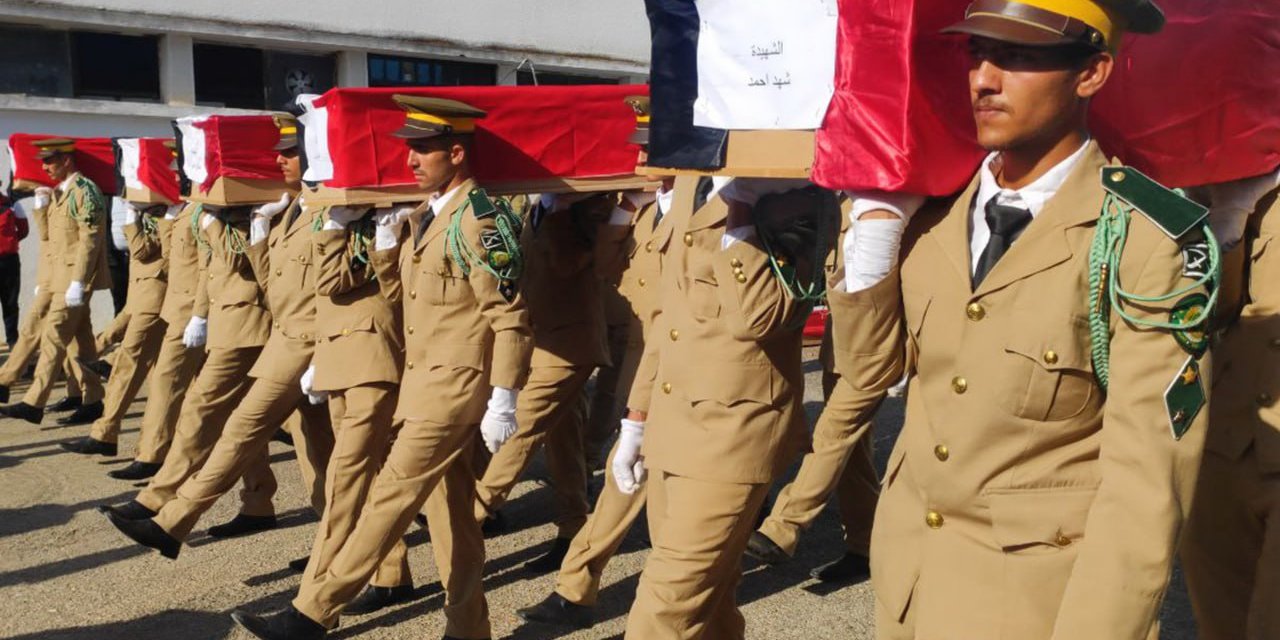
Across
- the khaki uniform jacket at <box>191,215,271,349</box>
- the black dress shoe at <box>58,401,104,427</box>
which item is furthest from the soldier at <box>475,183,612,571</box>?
the black dress shoe at <box>58,401,104,427</box>

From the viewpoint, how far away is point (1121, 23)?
2355 mm

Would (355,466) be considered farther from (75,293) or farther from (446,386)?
(75,293)

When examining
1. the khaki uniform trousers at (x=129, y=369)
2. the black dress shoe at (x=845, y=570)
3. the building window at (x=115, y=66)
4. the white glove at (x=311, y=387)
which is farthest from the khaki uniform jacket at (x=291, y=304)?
the building window at (x=115, y=66)

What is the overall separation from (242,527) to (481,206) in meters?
2.72

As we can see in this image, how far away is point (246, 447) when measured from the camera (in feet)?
19.6

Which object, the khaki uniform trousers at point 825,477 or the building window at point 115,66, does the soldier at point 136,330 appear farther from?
the building window at point 115,66

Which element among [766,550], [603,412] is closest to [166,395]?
[603,412]

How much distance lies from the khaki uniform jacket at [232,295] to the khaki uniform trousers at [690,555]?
3640 mm

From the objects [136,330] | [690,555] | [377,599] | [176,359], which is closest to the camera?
[690,555]

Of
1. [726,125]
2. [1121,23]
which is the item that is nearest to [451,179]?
[726,125]

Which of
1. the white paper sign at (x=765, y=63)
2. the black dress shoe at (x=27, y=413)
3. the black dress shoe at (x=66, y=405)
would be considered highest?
the white paper sign at (x=765, y=63)

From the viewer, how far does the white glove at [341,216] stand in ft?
18.7

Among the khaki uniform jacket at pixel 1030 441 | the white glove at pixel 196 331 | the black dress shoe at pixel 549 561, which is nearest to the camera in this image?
the khaki uniform jacket at pixel 1030 441

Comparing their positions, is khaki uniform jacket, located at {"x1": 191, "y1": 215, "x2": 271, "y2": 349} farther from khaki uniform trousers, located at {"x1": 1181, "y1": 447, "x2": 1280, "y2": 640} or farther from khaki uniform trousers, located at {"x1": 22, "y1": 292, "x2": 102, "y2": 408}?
khaki uniform trousers, located at {"x1": 1181, "y1": 447, "x2": 1280, "y2": 640}
